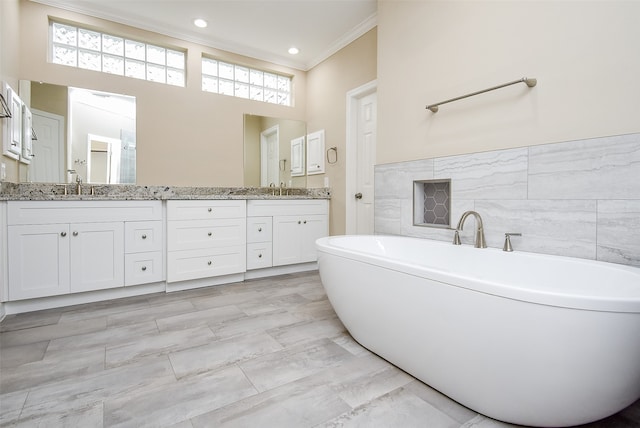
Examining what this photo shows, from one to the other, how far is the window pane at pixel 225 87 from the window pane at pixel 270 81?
0.47 metres

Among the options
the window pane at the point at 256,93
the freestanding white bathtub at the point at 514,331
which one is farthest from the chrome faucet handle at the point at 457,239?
the window pane at the point at 256,93

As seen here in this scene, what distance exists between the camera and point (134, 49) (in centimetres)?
326

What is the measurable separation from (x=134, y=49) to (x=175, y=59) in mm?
389

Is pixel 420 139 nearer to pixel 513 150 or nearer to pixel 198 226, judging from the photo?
pixel 513 150

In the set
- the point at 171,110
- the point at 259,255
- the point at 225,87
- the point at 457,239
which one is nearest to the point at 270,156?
the point at 225,87

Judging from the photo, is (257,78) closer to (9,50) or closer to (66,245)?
(9,50)

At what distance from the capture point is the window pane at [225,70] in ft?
12.4

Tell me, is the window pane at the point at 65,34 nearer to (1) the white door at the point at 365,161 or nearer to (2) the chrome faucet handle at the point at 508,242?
(1) the white door at the point at 365,161

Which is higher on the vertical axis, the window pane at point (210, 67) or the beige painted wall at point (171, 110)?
the window pane at point (210, 67)

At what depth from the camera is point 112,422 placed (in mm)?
1190

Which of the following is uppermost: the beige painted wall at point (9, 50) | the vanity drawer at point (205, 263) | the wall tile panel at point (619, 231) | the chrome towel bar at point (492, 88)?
the beige painted wall at point (9, 50)

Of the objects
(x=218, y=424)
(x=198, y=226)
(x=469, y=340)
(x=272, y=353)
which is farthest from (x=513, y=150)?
(x=198, y=226)

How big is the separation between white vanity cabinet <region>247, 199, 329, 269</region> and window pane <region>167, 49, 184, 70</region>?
173cm

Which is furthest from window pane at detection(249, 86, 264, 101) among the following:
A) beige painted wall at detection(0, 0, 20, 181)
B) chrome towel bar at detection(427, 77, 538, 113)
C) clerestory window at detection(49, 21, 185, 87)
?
chrome towel bar at detection(427, 77, 538, 113)
